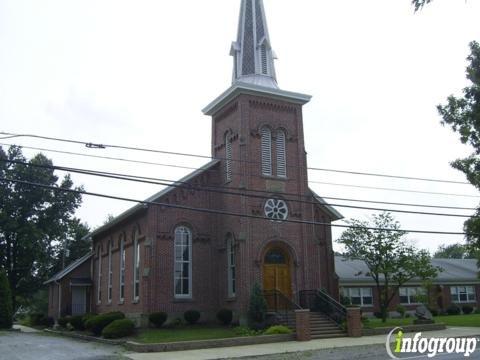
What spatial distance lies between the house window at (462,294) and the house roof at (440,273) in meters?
0.71

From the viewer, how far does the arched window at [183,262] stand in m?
29.0

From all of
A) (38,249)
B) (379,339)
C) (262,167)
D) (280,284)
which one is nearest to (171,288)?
(280,284)

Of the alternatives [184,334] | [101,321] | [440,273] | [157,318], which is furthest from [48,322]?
[440,273]

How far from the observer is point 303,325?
2336cm

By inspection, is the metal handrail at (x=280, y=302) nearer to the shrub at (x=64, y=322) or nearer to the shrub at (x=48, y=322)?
the shrub at (x=64, y=322)

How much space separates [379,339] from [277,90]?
46.5 feet

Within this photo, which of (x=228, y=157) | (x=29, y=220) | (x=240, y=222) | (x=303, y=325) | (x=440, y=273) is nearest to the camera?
(x=303, y=325)

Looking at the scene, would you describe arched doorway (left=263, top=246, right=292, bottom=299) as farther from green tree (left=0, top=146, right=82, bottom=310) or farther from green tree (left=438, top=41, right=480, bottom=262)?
green tree (left=0, top=146, right=82, bottom=310)

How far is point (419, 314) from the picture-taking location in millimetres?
28375

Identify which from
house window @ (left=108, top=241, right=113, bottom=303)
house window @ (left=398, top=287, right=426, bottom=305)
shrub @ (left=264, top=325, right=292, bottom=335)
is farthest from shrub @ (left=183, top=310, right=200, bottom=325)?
house window @ (left=398, top=287, right=426, bottom=305)

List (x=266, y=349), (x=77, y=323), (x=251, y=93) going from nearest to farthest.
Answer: (x=266, y=349) → (x=251, y=93) → (x=77, y=323)

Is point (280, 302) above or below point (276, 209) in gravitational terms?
below

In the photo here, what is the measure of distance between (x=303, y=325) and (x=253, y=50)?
16.7 m

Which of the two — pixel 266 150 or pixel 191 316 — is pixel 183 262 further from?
pixel 266 150
